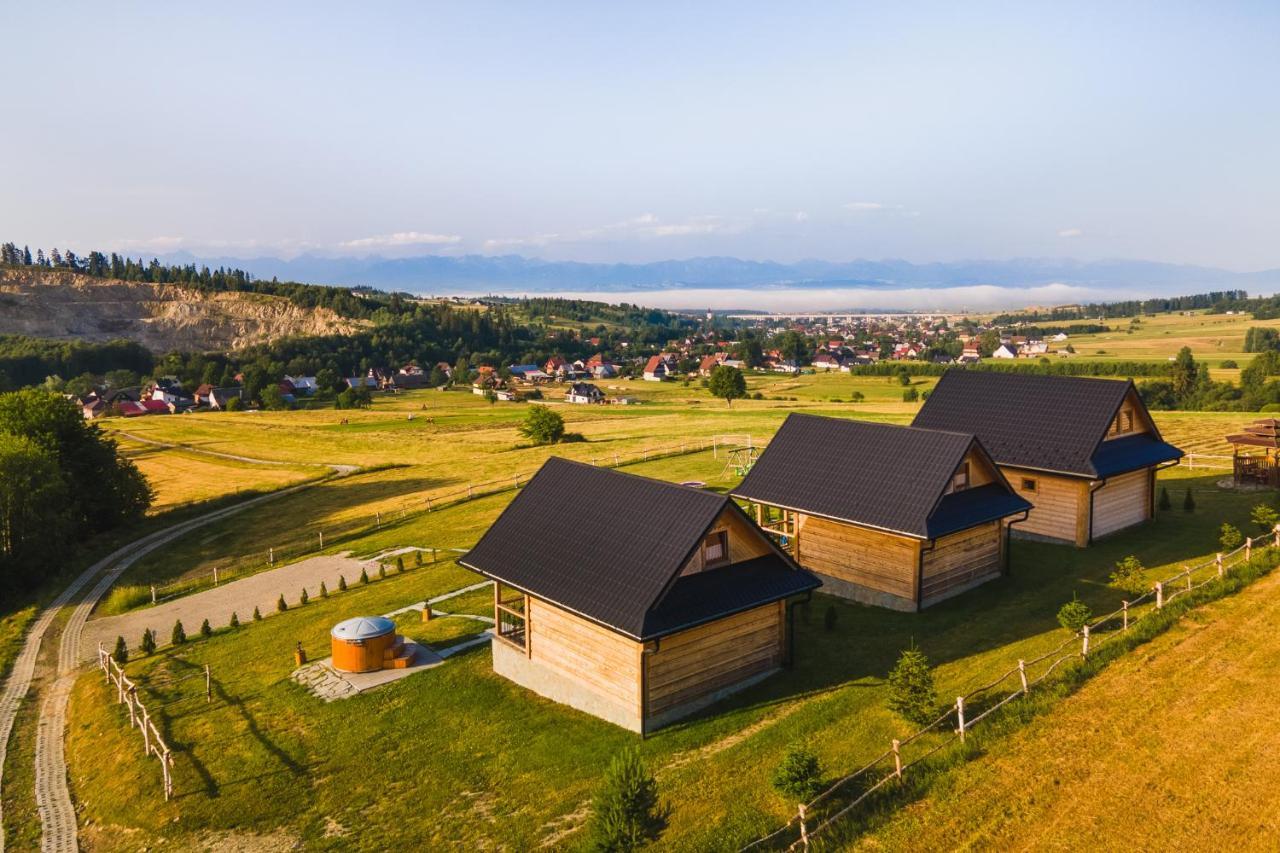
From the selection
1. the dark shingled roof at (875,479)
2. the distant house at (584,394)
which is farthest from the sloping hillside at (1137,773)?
the distant house at (584,394)

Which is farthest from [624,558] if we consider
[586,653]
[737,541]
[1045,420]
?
[1045,420]

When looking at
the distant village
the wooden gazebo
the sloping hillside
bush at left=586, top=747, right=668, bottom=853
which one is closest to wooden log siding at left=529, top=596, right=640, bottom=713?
bush at left=586, top=747, right=668, bottom=853

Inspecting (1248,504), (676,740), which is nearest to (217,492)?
(676,740)

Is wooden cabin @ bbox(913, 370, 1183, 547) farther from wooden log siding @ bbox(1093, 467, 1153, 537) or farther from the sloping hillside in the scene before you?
the sloping hillside

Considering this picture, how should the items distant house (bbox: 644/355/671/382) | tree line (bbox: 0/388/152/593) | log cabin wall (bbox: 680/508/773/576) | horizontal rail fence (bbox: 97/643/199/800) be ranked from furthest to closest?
distant house (bbox: 644/355/671/382) < tree line (bbox: 0/388/152/593) < log cabin wall (bbox: 680/508/773/576) < horizontal rail fence (bbox: 97/643/199/800)

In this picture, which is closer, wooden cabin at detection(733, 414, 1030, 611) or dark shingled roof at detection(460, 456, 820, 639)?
dark shingled roof at detection(460, 456, 820, 639)

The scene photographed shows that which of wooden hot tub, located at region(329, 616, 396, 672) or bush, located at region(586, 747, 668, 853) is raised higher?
bush, located at region(586, 747, 668, 853)

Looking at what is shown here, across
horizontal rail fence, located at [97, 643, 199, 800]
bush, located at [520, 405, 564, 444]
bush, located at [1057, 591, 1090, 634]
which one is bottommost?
horizontal rail fence, located at [97, 643, 199, 800]

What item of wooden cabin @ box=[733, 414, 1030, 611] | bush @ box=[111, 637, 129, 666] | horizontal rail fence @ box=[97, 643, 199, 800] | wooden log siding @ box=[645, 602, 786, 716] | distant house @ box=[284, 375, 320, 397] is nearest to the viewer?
wooden log siding @ box=[645, 602, 786, 716]
